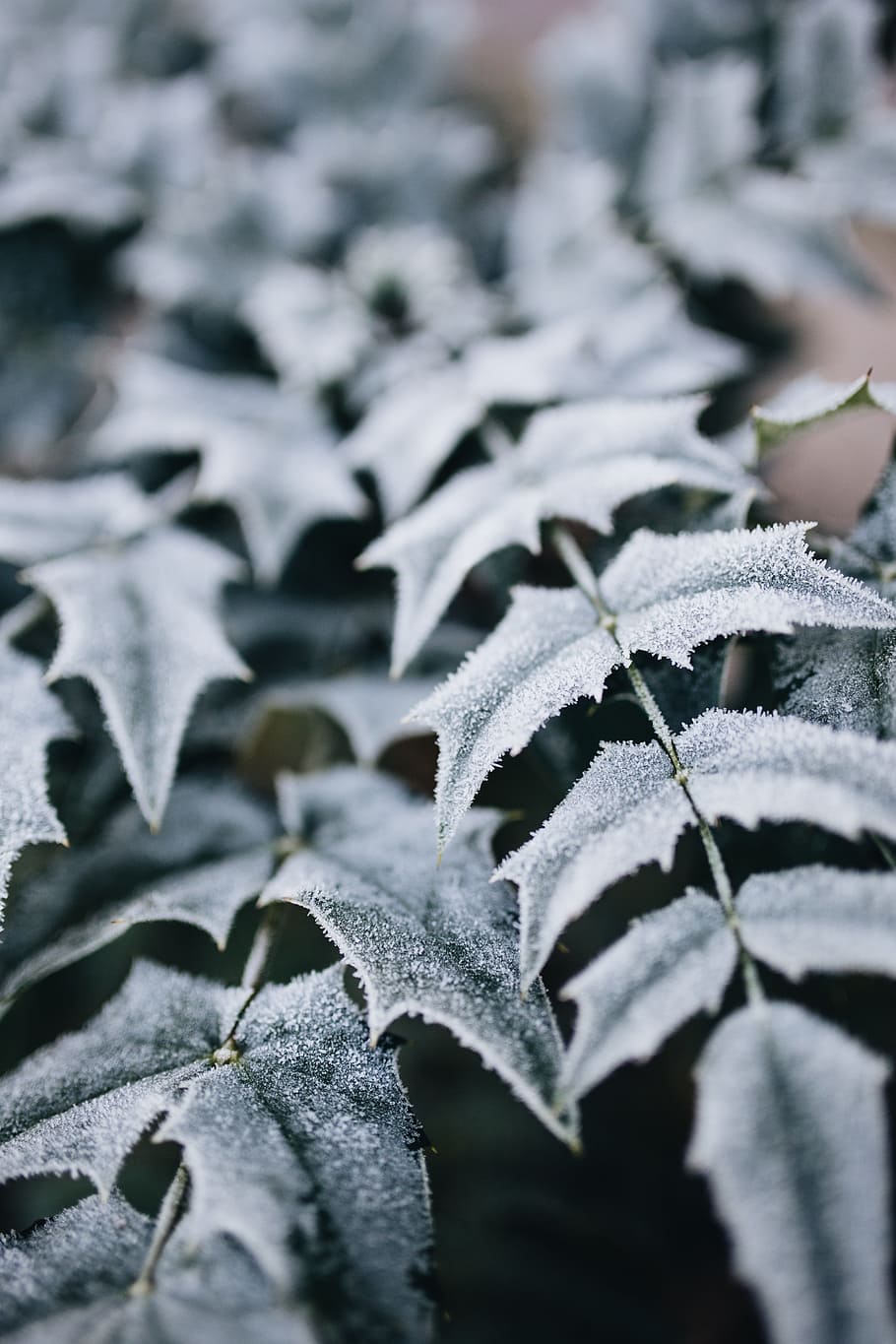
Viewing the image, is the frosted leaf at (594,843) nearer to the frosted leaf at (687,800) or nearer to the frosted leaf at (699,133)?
the frosted leaf at (687,800)

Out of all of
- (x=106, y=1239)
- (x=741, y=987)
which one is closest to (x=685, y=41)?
(x=741, y=987)

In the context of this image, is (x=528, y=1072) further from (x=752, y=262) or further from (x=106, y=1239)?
(x=752, y=262)

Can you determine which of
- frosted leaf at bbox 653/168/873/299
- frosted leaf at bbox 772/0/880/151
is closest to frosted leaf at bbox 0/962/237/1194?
frosted leaf at bbox 653/168/873/299

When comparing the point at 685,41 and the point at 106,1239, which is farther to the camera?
the point at 685,41

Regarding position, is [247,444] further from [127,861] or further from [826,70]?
[826,70]

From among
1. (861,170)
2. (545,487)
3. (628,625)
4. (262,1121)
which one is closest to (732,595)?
(628,625)

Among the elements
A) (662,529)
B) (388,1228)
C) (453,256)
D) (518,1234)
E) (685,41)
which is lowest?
(518,1234)

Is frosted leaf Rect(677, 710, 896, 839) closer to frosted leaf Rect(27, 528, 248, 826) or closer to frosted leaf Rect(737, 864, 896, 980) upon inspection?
frosted leaf Rect(737, 864, 896, 980)
